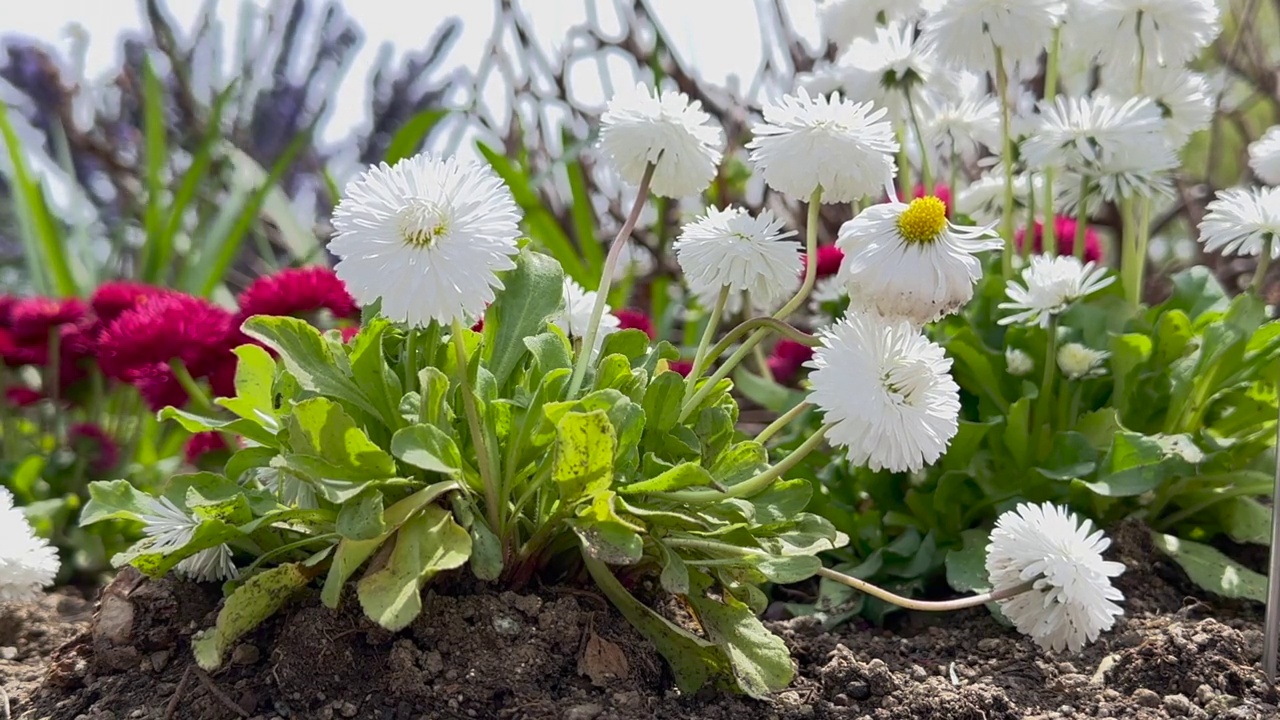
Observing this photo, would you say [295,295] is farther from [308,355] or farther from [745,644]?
[745,644]

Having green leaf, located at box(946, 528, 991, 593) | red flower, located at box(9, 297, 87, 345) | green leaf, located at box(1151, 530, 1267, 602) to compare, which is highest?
green leaf, located at box(1151, 530, 1267, 602)

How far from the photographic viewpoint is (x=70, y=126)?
485 centimetres

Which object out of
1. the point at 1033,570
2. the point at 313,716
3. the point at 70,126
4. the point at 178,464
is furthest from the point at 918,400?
the point at 70,126

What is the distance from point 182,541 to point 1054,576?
3.30 feet

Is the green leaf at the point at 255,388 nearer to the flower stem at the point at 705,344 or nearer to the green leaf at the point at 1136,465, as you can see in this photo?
the flower stem at the point at 705,344

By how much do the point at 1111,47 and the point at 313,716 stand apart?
161 cm

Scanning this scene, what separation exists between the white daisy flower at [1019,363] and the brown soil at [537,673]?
48cm

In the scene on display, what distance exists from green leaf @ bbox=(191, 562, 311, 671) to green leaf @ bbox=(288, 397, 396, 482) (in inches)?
5.8

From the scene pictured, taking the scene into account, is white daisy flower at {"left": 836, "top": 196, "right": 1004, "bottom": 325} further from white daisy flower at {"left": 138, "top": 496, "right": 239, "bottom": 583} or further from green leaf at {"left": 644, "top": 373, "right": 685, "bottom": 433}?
white daisy flower at {"left": 138, "top": 496, "right": 239, "bottom": 583}

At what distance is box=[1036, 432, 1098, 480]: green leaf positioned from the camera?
183 cm

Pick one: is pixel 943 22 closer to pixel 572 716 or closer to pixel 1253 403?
pixel 1253 403

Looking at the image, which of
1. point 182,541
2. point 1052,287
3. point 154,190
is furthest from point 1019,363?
point 154,190

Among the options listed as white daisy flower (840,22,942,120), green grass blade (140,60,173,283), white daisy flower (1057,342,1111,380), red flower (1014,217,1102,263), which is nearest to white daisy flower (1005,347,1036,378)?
white daisy flower (1057,342,1111,380)

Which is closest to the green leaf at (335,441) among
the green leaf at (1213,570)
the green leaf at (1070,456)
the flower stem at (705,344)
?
the flower stem at (705,344)
